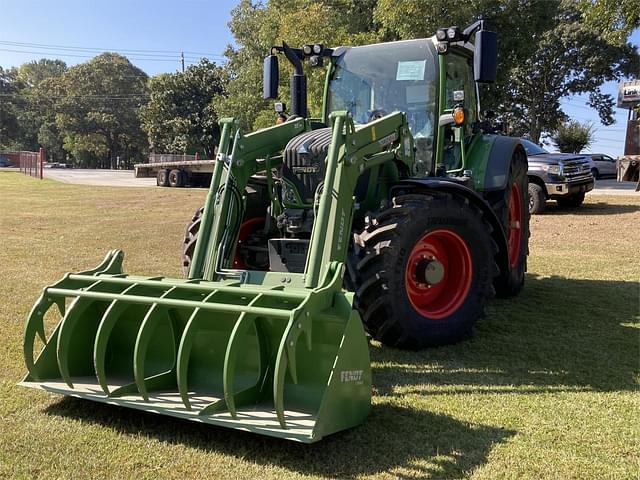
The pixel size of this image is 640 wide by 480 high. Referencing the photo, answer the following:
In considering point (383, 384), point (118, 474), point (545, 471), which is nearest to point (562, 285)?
point (383, 384)

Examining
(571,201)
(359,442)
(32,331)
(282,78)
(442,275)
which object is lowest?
(359,442)

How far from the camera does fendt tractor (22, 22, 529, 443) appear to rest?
320 centimetres

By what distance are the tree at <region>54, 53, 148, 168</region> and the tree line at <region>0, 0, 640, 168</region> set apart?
113 mm

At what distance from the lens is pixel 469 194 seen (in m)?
4.95

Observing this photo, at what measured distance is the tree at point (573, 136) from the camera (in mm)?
38438

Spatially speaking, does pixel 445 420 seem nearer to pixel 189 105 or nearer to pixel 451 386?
pixel 451 386

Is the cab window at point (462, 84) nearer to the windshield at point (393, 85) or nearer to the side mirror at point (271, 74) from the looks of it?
the windshield at point (393, 85)

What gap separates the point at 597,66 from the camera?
106 feet

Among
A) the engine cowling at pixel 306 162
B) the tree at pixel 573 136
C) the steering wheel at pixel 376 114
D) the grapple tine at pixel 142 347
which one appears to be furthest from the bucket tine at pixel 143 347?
the tree at pixel 573 136

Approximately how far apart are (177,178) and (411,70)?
73.8ft

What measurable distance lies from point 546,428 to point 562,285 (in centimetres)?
462

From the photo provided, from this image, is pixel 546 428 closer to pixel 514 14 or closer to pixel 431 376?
pixel 431 376

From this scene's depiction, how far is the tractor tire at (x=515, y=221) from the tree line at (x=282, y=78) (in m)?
3.21

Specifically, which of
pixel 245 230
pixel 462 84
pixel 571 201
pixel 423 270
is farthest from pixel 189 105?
pixel 423 270
